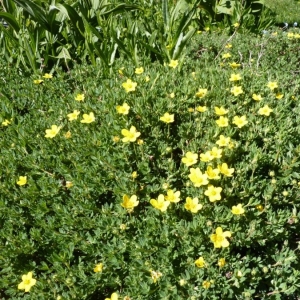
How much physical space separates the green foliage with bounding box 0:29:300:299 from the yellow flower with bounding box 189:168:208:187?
0.21ft

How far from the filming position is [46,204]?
85.3 inches

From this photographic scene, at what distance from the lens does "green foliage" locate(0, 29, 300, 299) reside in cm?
184

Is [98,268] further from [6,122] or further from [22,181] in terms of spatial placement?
[6,122]

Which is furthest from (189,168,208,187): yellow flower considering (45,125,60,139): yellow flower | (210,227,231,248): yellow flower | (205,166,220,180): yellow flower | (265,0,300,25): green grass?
(265,0,300,25): green grass

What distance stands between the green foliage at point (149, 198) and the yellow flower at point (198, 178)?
6cm

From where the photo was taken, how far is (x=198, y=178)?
1.96 metres

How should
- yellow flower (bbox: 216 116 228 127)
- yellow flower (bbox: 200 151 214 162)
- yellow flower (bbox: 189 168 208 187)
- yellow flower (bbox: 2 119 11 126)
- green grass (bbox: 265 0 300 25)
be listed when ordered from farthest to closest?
green grass (bbox: 265 0 300 25) → yellow flower (bbox: 2 119 11 126) → yellow flower (bbox: 216 116 228 127) → yellow flower (bbox: 200 151 214 162) → yellow flower (bbox: 189 168 208 187)

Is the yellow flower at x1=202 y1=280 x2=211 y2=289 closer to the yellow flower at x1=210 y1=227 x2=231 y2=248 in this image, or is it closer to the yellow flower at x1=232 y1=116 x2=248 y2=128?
the yellow flower at x1=210 y1=227 x2=231 y2=248

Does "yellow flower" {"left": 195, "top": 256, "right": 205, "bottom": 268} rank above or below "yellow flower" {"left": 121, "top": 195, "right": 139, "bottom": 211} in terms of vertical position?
below

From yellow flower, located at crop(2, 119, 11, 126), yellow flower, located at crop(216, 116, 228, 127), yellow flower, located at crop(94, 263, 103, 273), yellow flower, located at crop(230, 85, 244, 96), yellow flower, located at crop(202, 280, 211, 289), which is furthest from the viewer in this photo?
yellow flower, located at crop(2, 119, 11, 126)

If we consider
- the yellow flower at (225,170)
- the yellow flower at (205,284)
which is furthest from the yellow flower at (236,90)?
the yellow flower at (205,284)

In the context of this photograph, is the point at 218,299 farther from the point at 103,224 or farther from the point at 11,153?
the point at 11,153

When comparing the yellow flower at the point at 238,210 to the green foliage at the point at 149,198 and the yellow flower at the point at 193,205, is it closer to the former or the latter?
the green foliage at the point at 149,198


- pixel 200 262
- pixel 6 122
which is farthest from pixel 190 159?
pixel 6 122
